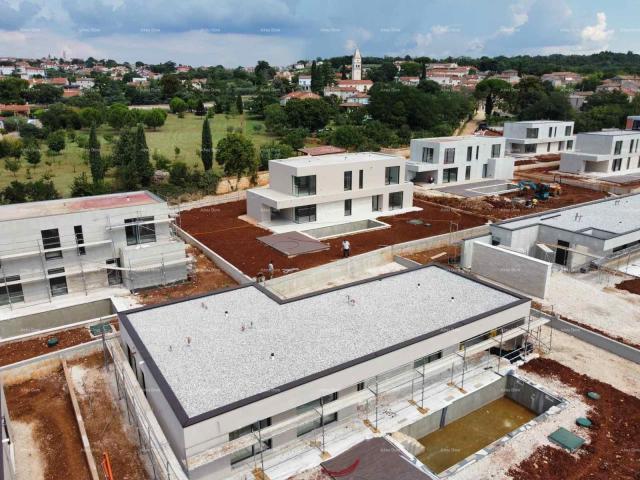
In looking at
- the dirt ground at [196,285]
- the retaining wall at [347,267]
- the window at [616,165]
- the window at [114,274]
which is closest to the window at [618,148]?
the window at [616,165]

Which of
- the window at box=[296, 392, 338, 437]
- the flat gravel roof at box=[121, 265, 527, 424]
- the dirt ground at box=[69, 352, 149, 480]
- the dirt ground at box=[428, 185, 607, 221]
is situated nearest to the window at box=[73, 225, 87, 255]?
the dirt ground at box=[69, 352, 149, 480]

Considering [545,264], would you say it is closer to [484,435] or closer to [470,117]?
[484,435]

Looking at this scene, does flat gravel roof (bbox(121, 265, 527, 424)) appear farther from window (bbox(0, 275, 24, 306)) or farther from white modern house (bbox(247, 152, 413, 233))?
white modern house (bbox(247, 152, 413, 233))

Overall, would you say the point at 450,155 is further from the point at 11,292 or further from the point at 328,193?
the point at 11,292

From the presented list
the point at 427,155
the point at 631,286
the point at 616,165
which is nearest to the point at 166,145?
the point at 427,155

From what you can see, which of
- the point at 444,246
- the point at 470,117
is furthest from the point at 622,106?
the point at 444,246

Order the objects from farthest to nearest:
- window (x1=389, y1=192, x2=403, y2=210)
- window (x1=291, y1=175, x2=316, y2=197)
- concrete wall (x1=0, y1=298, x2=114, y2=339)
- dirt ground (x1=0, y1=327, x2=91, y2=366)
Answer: window (x1=389, y1=192, x2=403, y2=210) → window (x1=291, y1=175, x2=316, y2=197) → concrete wall (x1=0, y1=298, x2=114, y2=339) → dirt ground (x1=0, y1=327, x2=91, y2=366)

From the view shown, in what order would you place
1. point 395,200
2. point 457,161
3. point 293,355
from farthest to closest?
point 457,161 → point 395,200 → point 293,355
